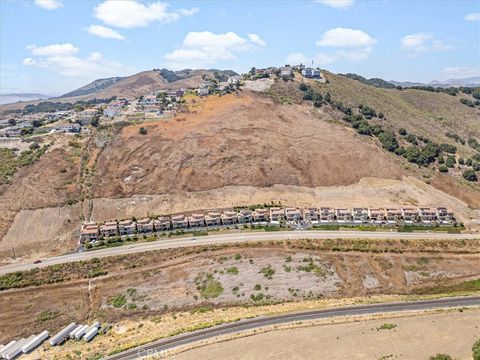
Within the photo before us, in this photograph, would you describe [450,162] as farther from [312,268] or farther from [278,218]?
[312,268]

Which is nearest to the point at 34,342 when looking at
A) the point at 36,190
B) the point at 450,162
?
the point at 36,190

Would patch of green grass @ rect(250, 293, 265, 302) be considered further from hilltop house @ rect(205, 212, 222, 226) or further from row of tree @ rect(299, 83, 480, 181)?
row of tree @ rect(299, 83, 480, 181)

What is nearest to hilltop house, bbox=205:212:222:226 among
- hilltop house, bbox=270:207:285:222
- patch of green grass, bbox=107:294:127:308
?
hilltop house, bbox=270:207:285:222

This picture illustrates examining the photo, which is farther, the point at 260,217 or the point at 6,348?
the point at 260,217

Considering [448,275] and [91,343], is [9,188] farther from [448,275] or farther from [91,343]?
[448,275]

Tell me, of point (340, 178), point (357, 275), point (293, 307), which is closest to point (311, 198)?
point (340, 178)

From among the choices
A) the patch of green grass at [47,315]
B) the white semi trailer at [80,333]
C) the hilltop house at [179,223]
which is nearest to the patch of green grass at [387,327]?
the white semi trailer at [80,333]
